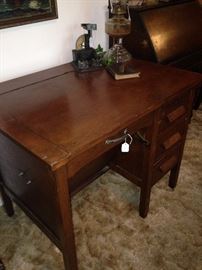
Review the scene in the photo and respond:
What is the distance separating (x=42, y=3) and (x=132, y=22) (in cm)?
63

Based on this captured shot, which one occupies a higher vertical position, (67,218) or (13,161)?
(13,161)

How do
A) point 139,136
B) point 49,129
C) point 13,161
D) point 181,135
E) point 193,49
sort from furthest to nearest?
point 193,49 → point 181,135 → point 139,136 → point 13,161 → point 49,129

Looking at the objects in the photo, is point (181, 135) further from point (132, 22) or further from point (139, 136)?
point (132, 22)

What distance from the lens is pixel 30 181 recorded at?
99 cm

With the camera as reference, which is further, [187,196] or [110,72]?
[187,196]

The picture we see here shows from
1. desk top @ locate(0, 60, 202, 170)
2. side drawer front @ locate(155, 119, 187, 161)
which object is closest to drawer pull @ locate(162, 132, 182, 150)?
side drawer front @ locate(155, 119, 187, 161)

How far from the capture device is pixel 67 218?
2.99 ft

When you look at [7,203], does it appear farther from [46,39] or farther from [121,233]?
[46,39]

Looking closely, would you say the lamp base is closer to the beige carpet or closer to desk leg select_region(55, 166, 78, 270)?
desk leg select_region(55, 166, 78, 270)

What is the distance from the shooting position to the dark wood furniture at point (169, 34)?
63.4 inches

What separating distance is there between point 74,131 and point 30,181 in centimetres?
30

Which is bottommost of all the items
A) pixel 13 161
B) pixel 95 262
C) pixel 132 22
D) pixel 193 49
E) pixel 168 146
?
pixel 95 262

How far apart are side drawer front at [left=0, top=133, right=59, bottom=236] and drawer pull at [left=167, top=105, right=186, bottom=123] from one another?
0.66 m

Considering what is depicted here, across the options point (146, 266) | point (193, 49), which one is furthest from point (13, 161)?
point (193, 49)
